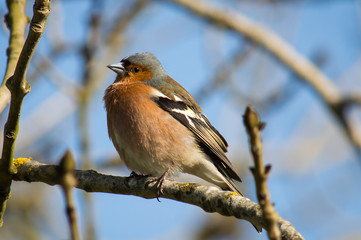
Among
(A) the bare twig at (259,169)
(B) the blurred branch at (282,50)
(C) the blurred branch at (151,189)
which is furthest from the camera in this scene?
(B) the blurred branch at (282,50)

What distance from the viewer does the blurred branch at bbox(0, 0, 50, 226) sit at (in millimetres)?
3098

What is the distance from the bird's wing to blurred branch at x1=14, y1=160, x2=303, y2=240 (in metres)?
1.29

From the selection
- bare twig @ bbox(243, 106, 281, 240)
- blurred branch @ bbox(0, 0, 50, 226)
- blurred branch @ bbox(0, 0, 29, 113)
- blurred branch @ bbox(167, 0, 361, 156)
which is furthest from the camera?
blurred branch @ bbox(167, 0, 361, 156)

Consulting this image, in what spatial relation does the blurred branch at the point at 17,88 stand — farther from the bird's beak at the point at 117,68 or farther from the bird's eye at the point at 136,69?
the bird's eye at the point at 136,69

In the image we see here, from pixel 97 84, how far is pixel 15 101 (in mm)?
4713

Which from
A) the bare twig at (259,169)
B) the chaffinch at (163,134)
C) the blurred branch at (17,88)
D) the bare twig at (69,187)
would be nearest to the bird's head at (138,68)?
the chaffinch at (163,134)

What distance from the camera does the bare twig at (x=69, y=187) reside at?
1.84 metres

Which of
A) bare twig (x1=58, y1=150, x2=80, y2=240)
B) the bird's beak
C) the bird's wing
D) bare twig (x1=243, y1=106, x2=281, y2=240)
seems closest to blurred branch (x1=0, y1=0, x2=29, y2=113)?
the bird's wing

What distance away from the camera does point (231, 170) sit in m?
5.92

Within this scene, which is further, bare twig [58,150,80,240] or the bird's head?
the bird's head

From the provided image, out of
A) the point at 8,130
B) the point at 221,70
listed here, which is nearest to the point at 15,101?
the point at 8,130

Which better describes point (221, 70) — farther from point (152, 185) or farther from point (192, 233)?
point (152, 185)

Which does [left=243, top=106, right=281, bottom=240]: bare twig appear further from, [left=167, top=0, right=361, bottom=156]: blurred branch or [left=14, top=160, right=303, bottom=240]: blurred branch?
[left=167, top=0, right=361, bottom=156]: blurred branch

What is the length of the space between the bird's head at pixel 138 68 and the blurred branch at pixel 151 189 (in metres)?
2.16
